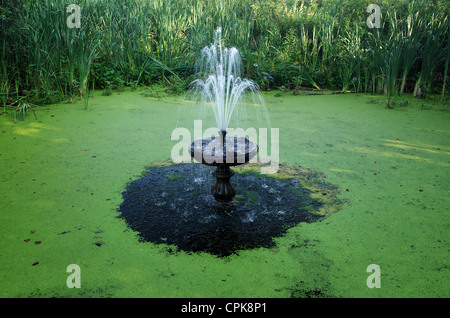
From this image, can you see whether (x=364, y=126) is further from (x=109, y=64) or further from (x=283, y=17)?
(x=109, y=64)

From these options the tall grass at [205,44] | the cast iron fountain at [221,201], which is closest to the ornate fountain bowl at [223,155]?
the cast iron fountain at [221,201]

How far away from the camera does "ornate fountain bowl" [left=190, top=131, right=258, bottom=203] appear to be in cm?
226

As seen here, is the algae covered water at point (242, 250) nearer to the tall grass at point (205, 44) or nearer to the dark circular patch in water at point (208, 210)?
the dark circular patch in water at point (208, 210)

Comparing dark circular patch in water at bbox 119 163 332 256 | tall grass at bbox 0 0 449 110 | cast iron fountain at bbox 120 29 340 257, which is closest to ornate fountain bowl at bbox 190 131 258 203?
cast iron fountain at bbox 120 29 340 257

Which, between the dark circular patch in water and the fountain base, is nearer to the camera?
the dark circular patch in water

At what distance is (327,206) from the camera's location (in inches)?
96.1

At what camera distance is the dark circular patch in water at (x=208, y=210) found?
2.08 meters

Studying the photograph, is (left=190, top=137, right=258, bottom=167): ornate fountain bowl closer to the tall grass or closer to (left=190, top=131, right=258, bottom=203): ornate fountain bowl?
(left=190, top=131, right=258, bottom=203): ornate fountain bowl

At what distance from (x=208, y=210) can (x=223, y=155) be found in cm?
41

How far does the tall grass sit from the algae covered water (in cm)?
83

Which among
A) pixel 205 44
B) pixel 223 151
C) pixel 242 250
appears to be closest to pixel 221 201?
pixel 223 151

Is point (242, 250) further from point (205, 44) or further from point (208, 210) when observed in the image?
point (205, 44)

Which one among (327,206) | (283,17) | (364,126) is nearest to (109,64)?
(283,17)

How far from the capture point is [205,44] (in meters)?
5.86
